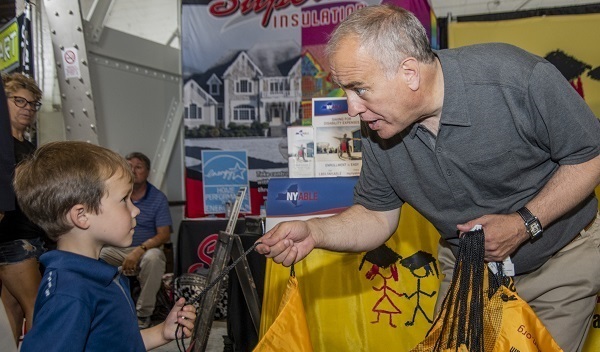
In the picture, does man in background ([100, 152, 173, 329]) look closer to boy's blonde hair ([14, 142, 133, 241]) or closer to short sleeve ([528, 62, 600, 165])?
boy's blonde hair ([14, 142, 133, 241])

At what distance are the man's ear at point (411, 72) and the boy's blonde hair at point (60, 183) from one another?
2.90 ft

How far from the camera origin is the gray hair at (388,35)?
190 cm

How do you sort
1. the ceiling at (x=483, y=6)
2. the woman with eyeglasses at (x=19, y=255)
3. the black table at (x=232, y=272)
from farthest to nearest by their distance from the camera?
1. the ceiling at (x=483, y=6)
2. the black table at (x=232, y=272)
3. the woman with eyeglasses at (x=19, y=255)

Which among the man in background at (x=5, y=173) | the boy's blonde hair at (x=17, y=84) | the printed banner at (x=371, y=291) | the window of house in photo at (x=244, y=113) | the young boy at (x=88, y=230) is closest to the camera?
the young boy at (x=88, y=230)

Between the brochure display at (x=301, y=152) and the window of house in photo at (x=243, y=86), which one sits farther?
the window of house in photo at (x=243, y=86)

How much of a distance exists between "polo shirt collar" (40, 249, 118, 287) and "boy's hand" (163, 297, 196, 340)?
0.21 metres

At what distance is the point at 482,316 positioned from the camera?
187cm

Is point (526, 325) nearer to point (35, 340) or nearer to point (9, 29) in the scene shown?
point (35, 340)

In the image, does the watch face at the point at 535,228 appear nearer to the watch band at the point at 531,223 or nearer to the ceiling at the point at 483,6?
the watch band at the point at 531,223

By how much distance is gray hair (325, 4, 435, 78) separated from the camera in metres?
1.90

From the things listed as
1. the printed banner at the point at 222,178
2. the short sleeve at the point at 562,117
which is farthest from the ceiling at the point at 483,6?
the short sleeve at the point at 562,117

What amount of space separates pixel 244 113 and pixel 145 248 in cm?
210

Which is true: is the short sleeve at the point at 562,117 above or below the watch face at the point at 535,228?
above

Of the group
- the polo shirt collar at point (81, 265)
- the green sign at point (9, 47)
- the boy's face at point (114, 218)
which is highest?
the green sign at point (9, 47)
